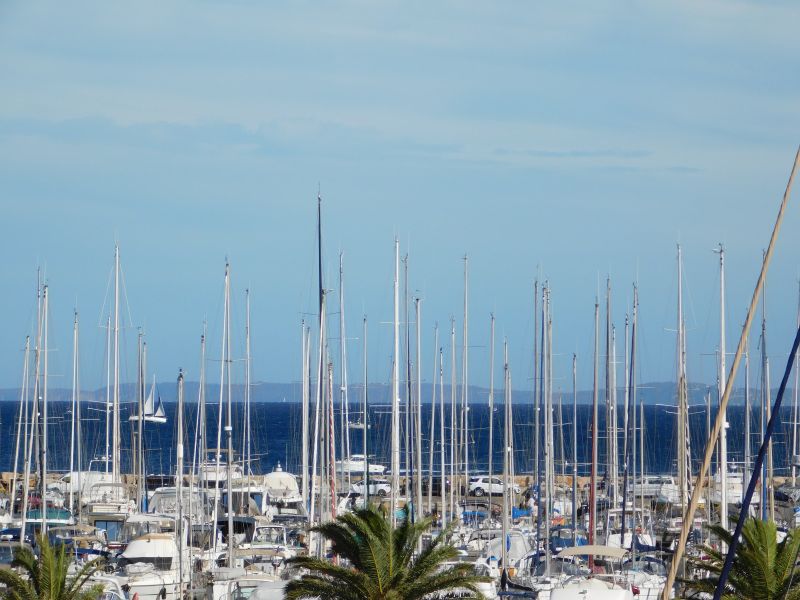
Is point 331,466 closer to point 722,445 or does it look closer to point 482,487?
point 722,445

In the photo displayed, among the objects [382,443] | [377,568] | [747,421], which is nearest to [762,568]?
[377,568]

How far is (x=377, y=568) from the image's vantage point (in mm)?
24203

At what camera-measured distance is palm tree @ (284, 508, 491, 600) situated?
955 inches

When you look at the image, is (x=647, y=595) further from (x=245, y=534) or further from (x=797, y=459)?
(x=797, y=459)

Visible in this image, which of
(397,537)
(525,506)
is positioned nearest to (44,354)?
(525,506)

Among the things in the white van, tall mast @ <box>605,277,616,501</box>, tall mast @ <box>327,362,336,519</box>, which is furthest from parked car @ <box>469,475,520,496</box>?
tall mast @ <box>327,362,336,519</box>

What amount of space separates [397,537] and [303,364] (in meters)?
24.3

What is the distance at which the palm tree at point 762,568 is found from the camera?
23094mm

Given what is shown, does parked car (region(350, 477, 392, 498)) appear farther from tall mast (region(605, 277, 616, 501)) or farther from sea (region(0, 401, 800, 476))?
tall mast (region(605, 277, 616, 501))

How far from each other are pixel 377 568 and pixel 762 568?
6689 mm

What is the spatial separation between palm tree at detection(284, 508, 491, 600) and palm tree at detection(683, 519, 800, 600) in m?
4.49

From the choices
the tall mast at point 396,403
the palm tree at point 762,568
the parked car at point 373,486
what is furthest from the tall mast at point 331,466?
the parked car at point 373,486

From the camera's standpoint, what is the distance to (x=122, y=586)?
3284cm

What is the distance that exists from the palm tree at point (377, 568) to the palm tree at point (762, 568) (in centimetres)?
449
